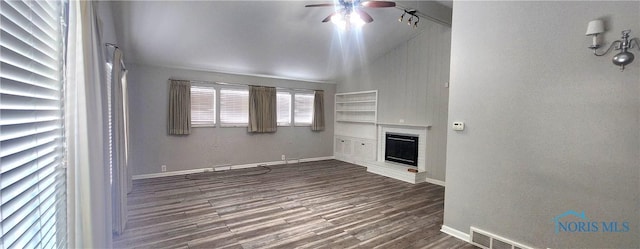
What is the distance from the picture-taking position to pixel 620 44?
6.55ft

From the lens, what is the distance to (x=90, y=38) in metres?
1.39

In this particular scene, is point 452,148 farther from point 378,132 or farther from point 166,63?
point 166,63

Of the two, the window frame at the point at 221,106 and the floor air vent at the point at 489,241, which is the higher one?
the window frame at the point at 221,106

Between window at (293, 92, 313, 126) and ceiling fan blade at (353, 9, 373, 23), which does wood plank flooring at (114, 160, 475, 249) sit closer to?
window at (293, 92, 313, 126)

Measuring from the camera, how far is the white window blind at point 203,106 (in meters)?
5.79

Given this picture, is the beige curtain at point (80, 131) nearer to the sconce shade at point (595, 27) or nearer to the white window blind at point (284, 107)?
the sconce shade at point (595, 27)

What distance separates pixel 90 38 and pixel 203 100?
469 cm

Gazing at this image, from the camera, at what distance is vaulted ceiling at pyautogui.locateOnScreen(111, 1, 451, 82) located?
3.84 metres

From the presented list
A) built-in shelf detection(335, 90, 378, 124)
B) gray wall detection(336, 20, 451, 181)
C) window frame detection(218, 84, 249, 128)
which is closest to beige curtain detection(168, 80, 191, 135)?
window frame detection(218, 84, 249, 128)

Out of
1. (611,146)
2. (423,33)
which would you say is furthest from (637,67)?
(423,33)

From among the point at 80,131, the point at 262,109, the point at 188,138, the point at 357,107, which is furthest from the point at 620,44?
the point at 188,138

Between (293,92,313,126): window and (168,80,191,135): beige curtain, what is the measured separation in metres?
2.59

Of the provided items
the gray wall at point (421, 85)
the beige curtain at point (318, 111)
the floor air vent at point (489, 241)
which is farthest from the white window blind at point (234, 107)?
the floor air vent at point (489, 241)

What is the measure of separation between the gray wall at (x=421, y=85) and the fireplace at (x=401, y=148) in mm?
303
